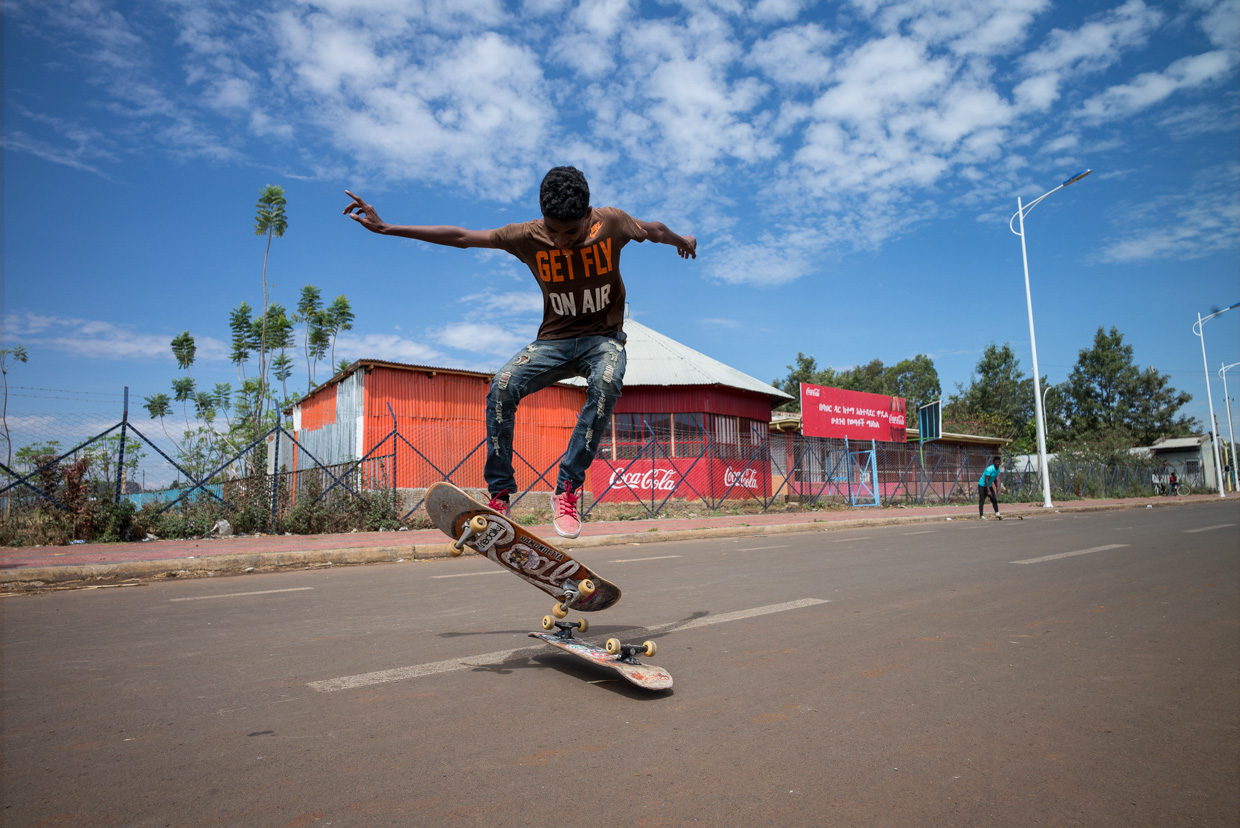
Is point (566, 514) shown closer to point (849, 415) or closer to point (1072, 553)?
point (1072, 553)

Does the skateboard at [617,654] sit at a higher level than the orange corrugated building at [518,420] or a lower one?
lower

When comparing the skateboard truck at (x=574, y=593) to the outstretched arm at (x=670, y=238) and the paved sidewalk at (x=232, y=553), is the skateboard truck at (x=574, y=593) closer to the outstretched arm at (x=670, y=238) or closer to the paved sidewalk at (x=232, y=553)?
the outstretched arm at (x=670, y=238)

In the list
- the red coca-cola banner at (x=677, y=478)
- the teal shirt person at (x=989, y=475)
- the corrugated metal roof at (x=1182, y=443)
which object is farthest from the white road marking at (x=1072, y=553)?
the corrugated metal roof at (x=1182, y=443)

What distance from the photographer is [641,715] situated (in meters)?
2.71

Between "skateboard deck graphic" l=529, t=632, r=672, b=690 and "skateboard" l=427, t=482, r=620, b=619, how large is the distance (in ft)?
0.62

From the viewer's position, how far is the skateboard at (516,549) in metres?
3.53

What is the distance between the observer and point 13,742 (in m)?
2.38

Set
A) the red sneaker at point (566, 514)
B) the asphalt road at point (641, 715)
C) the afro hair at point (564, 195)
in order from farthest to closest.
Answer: the red sneaker at point (566, 514)
the afro hair at point (564, 195)
the asphalt road at point (641, 715)

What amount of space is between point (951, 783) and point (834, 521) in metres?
16.8

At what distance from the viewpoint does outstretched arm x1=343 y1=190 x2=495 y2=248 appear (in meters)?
3.73

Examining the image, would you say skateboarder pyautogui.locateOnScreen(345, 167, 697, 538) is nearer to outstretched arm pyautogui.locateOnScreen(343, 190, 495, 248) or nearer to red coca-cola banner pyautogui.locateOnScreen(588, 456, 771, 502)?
outstretched arm pyautogui.locateOnScreen(343, 190, 495, 248)

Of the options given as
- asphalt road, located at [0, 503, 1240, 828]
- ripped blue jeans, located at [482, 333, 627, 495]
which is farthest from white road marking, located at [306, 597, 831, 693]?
ripped blue jeans, located at [482, 333, 627, 495]

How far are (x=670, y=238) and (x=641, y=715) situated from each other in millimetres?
2637

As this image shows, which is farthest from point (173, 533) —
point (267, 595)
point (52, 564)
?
point (267, 595)
